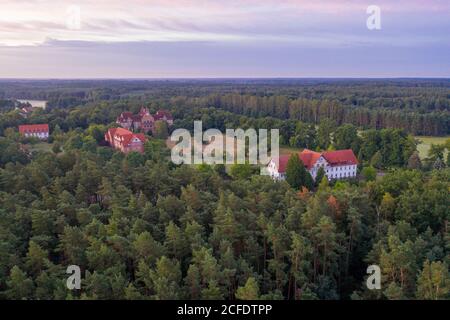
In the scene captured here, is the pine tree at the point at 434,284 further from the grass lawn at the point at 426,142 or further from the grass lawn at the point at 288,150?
the grass lawn at the point at 426,142

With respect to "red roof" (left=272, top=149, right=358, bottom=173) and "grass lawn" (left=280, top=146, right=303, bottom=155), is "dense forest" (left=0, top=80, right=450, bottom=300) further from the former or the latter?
"grass lawn" (left=280, top=146, right=303, bottom=155)

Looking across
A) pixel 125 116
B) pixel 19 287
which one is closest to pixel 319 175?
pixel 19 287

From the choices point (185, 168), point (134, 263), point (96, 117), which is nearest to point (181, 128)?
point (96, 117)

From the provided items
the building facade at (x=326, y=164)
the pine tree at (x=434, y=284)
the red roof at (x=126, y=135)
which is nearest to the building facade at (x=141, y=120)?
the red roof at (x=126, y=135)

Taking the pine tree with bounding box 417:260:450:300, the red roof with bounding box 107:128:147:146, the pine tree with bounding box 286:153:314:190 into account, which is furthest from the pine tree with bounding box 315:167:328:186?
the red roof with bounding box 107:128:147:146
